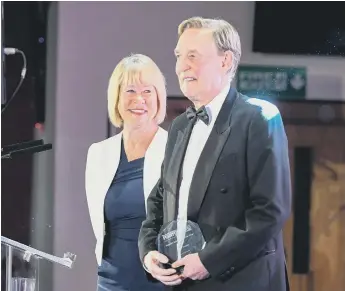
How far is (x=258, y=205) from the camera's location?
4.08 feet

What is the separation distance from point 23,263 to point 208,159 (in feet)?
2.24

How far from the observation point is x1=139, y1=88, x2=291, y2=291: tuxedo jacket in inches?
48.4

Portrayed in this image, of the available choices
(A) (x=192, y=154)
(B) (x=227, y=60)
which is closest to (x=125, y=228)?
(A) (x=192, y=154)

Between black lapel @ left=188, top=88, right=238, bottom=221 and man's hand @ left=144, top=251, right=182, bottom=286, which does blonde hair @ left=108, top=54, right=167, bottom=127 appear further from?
man's hand @ left=144, top=251, right=182, bottom=286

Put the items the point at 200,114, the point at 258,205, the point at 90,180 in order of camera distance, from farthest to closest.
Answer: the point at 90,180, the point at 200,114, the point at 258,205

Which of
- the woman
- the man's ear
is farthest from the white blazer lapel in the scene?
the man's ear

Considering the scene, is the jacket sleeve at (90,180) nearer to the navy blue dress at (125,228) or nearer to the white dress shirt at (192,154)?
the navy blue dress at (125,228)

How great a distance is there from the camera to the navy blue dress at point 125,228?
4.92ft

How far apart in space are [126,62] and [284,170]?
58 centimetres

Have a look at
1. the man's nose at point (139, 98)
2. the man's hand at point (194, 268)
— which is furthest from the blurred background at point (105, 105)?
the man's hand at point (194, 268)

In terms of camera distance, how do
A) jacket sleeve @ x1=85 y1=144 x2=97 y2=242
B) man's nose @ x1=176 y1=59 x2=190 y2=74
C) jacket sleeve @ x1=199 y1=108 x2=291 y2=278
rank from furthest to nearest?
1. jacket sleeve @ x1=85 y1=144 x2=97 y2=242
2. man's nose @ x1=176 y1=59 x2=190 y2=74
3. jacket sleeve @ x1=199 y1=108 x2=291 y2=278

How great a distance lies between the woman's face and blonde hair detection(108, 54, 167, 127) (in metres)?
0.01

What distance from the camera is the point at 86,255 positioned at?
1581mm

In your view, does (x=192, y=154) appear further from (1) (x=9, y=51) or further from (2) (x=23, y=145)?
(1) (x=9, y=51)
